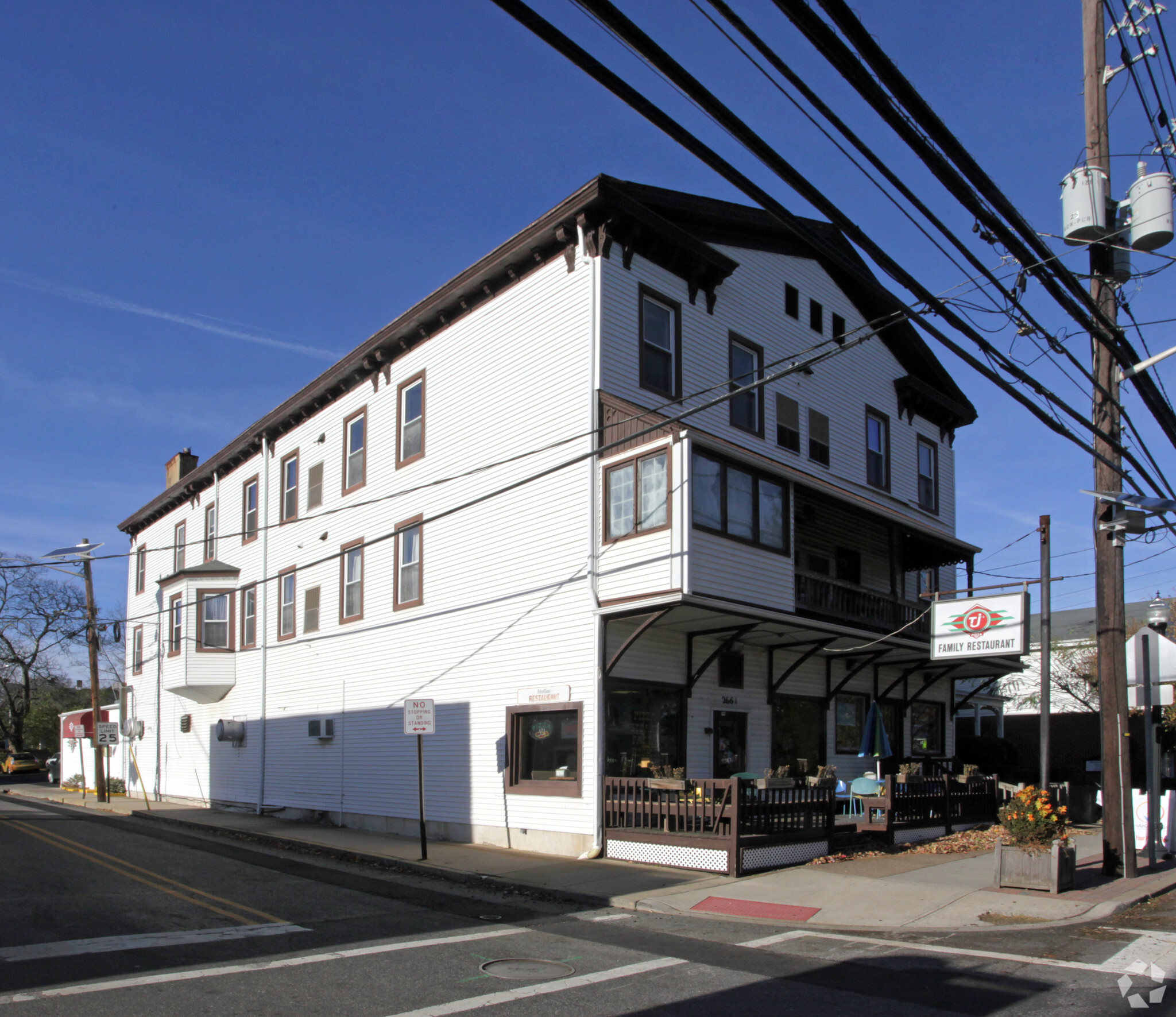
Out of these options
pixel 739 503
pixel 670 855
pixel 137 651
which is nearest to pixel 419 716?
pixel 670 855

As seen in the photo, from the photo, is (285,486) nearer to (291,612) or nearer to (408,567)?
(291,612)

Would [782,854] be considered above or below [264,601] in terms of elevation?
below

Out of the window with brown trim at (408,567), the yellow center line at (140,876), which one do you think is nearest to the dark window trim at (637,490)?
the window with brown trim at (408,567)

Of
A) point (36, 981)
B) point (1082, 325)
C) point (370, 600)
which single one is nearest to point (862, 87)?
point (1082, 325)

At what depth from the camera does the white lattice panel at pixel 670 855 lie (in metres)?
14.4

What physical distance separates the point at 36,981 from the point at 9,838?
1345 centimetres

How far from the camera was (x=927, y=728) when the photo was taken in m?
25.5

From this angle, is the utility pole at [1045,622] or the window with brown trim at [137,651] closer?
the utility pole at [1045,622]

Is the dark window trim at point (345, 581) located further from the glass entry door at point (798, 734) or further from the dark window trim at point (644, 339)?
the glass entry door at point (798, 734)

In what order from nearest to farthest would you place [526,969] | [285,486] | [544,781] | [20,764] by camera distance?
[526,969]
[544,781]
[285,486]
[20,764]

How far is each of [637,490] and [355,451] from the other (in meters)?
10.1

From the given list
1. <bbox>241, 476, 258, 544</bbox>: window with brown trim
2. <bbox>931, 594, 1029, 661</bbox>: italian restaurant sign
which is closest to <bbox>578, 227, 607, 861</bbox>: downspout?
<bbox>931, 594, 1029, 661</bbox>: italian restaurant sign

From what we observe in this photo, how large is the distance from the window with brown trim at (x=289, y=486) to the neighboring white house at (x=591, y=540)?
11 cm

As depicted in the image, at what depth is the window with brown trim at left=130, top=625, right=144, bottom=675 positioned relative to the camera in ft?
117
